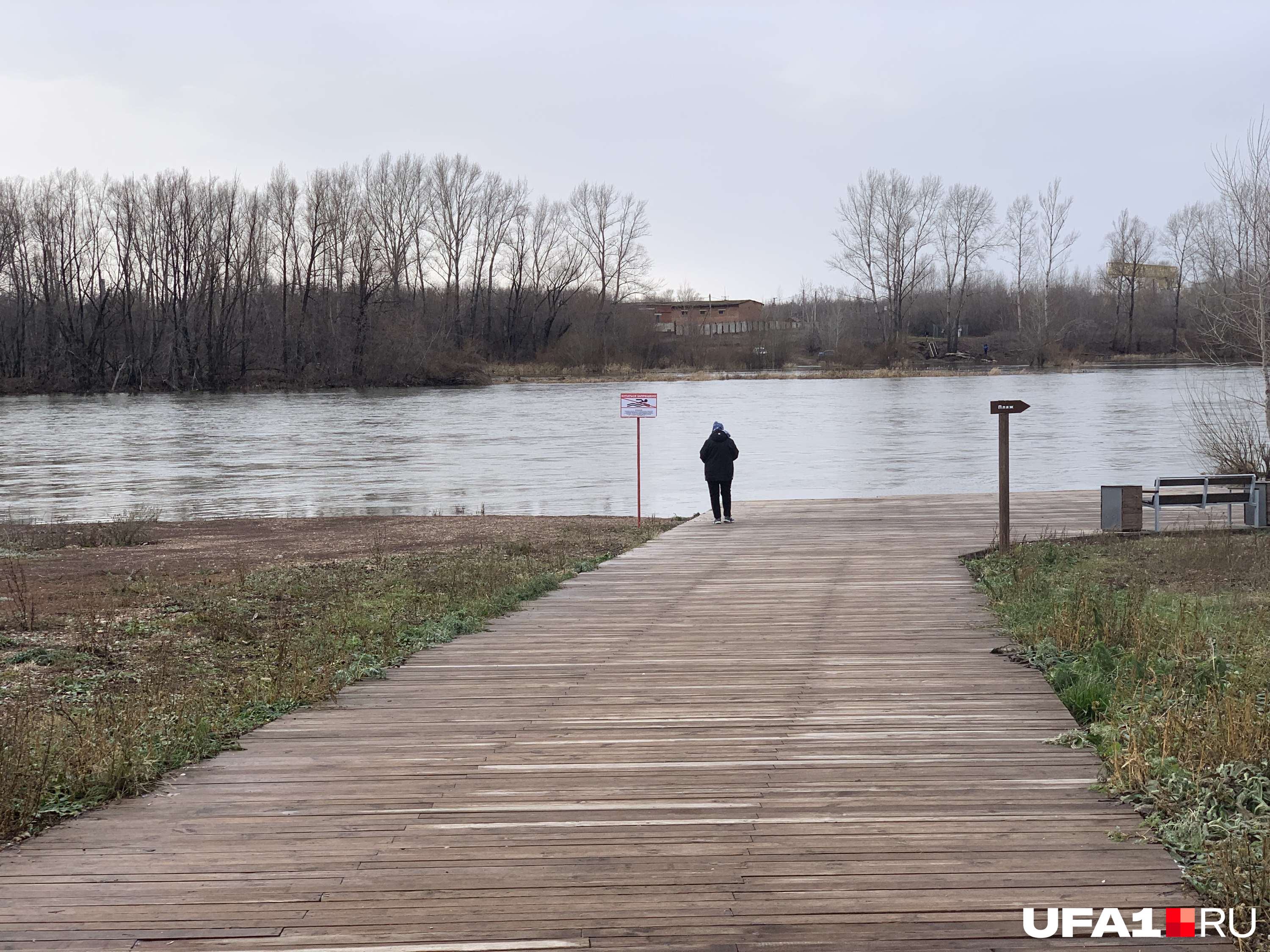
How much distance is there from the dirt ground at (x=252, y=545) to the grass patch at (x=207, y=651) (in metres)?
0.44

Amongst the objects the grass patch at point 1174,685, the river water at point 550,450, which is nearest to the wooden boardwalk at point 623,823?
the grass patch at point 1174,685

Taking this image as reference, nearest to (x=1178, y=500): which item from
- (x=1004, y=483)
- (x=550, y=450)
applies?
(x=1004, y=483)

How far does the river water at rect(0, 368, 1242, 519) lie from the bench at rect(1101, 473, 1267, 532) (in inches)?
320

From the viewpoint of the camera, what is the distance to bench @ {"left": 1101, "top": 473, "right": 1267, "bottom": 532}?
15.4 m

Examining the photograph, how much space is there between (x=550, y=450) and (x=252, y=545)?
19782mm

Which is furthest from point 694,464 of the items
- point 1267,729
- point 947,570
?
point 1267,729

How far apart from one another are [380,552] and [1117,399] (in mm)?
45851

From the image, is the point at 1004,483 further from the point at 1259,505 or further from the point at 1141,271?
the point at 1141,271

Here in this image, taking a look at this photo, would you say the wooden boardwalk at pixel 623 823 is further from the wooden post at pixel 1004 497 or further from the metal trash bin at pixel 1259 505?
the metal trash bin at pixel 1259 505

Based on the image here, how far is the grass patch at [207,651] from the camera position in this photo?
5.09 m

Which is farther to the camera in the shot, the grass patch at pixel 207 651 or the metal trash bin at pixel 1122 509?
the metal trash bin at pixel 1122 509

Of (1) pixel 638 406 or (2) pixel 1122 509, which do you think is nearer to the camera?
(2) pixel 1122 509

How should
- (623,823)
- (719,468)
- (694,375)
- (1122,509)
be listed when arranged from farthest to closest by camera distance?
1. (694,375)
2. (719,468)
3. (1122,509)
4. (623,823)

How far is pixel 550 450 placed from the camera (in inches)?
1481
